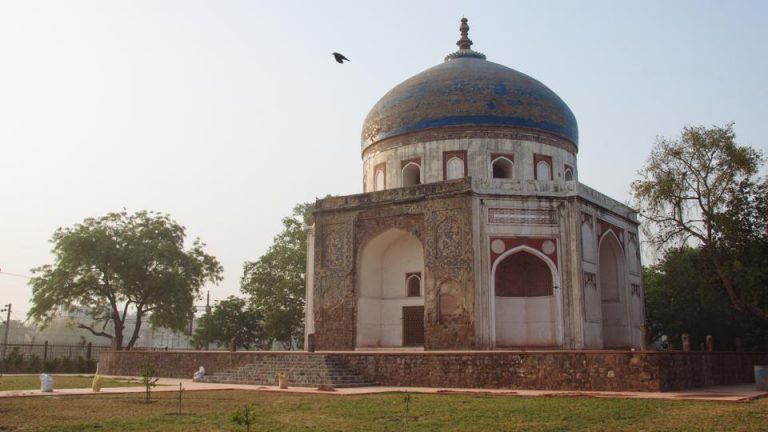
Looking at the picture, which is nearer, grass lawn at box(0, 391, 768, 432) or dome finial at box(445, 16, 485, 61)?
grass lawn at box(0, 391, 768, 432)

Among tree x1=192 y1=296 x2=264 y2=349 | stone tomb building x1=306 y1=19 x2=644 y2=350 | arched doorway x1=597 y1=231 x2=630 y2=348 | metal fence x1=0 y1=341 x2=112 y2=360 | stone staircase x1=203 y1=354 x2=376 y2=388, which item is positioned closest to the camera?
stone staircase x1=203 y1=354 x2=376 y2=388

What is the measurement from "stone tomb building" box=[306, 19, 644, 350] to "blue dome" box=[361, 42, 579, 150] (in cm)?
5

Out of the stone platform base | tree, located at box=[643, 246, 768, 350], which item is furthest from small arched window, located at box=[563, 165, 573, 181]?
the stone platform base

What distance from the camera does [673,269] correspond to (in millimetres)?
21875

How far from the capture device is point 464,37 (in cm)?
2797

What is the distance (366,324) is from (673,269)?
971cm

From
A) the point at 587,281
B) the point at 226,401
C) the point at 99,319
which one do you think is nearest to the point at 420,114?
the point at 587,281

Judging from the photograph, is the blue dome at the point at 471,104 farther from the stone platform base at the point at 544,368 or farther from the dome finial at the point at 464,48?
the stone platform base at the point at 544,368

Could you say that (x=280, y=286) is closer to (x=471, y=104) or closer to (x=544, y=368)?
(x=471, y=104)

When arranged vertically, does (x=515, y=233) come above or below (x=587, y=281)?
above

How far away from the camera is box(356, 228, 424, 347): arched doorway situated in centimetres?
2197

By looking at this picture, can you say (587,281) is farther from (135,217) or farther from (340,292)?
(135,217)

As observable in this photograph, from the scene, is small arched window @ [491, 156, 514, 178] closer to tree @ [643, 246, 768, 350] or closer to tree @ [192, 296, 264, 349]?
tree @ [643, 246, 768, 350]

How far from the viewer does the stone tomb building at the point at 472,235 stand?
65.7 ft
